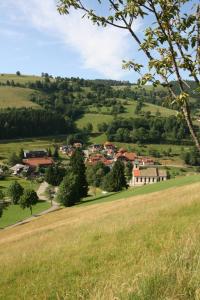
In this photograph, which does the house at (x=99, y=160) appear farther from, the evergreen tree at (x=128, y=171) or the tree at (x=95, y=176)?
the tree at (x=95, y=176)

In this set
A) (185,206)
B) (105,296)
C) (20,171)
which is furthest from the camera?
(20,171)

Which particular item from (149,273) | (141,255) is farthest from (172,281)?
(141,255)

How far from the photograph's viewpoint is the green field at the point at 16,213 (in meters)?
75.1

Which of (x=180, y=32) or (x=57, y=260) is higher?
(x=180, y=32)

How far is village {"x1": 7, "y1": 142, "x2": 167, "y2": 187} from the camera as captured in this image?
138325mm

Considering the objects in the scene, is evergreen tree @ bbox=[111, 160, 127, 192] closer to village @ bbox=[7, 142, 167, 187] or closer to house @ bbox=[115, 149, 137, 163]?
village @ bbox=[7, 142, 167, 187]

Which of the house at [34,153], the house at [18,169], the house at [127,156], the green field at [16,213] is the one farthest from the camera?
the house at [34,153]

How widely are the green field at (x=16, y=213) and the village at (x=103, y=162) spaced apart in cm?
4650

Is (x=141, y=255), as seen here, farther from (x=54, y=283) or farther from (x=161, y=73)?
(x=161, y=73)

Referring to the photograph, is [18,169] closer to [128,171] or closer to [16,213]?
[128,171]

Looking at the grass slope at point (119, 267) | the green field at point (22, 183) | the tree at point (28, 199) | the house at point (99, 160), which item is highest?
the grass slope at point (119, 267)

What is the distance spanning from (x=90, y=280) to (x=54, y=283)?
1075 millimetres

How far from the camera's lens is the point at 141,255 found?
1213cm

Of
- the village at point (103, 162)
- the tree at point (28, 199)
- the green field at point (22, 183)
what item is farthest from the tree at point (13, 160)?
the tree at point (28, 199)
